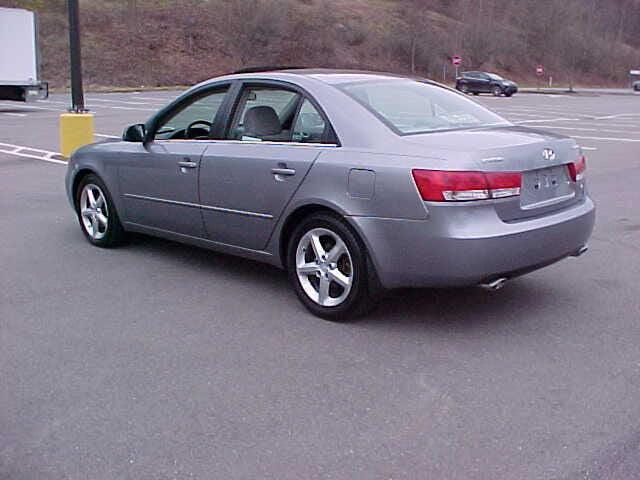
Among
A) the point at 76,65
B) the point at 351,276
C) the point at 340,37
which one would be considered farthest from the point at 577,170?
the point at 340,37

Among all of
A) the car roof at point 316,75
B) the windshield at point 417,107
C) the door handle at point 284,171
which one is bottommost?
the door handle at point 284,171

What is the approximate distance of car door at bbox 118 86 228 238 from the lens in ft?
20.3

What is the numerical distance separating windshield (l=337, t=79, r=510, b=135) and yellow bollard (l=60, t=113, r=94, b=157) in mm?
8917

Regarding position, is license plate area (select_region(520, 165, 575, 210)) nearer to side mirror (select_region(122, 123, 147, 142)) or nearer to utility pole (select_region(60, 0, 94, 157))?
side mirror (select_region(122, 123, 147, 142))

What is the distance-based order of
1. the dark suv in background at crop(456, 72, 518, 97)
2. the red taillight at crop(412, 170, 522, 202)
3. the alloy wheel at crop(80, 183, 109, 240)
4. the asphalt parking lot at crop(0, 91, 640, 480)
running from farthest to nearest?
the dark suv in background at crop(456, 72, 518, 97) < the alloy wheel at crop(80, 183, 109, 240) < the red taillight at crop(412, 170, 522, 202) < the asphalt parking lot at crop(0, 91, 640, 480)

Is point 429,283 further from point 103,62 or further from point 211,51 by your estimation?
point 211,51

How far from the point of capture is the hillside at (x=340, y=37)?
51.0 metres

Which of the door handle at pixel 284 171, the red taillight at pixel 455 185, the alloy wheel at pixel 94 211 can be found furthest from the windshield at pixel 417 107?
the alloy wheel at pixel 94 211

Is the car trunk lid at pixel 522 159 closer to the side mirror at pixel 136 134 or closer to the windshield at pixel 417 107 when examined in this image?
the windshield at pixel 417 107

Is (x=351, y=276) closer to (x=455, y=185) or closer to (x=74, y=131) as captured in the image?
(x=455, y=185)

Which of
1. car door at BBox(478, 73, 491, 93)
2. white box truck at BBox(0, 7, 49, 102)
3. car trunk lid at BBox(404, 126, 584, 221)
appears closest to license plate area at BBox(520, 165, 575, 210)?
car trunk lid at BBox(404, 126, 584, 221)

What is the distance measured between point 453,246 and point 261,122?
1.85 m

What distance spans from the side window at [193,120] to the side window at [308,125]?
0.81 m

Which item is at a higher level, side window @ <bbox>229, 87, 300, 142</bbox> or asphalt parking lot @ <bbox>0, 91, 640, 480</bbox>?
side window @ <bbox>229, 87, 300, 142</bbox>
